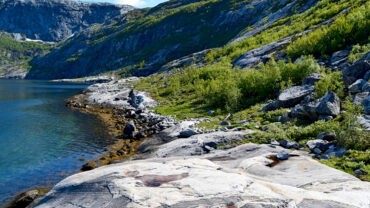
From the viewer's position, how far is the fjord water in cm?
3173

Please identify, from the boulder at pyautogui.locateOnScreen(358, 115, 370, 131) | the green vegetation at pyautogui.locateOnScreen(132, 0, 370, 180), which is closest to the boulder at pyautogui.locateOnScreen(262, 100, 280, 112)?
the green vegetation at pyautogui.locateOnScreen(132, 0, 370, 180)

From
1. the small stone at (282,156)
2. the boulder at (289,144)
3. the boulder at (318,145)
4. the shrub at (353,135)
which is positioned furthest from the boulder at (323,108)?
the small stone at (282,156)

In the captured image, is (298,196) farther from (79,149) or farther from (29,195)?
(79,149)

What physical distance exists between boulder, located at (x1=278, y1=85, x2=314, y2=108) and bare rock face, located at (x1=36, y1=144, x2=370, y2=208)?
1400 centimetres

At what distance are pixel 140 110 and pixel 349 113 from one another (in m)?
42.2

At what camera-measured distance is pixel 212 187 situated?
14.5 m

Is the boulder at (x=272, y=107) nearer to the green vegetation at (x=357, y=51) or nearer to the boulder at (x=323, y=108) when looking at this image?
the boulder at (x=323, y=108)

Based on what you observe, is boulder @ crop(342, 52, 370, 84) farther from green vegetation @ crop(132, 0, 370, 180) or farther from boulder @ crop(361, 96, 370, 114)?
boulder @ crop(361, 96, 370, 114)

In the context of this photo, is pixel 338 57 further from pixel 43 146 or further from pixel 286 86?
pixel 43 146

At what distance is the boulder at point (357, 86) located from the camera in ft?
92.1

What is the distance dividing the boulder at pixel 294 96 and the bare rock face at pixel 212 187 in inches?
551

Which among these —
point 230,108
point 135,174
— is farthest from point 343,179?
point 230,108

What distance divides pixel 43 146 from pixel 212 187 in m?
34.1

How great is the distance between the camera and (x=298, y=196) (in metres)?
13.6
